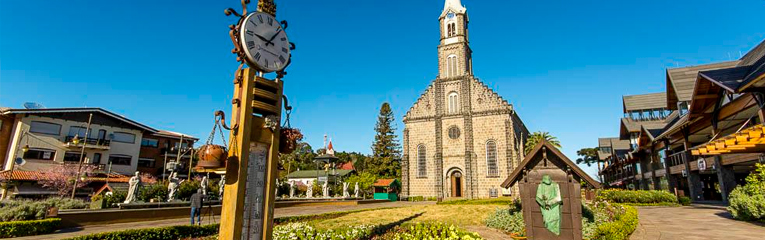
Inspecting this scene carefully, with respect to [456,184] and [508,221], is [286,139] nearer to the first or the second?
[508,221]

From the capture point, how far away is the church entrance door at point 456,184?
1668 inches

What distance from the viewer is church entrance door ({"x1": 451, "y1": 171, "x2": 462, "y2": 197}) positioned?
4238 cm

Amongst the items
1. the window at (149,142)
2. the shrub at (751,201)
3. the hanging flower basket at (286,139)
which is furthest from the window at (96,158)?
the shrub at (751,201)

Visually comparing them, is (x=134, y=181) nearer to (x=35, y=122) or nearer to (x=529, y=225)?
(x=529, y=225)

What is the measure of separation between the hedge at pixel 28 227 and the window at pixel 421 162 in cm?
3544

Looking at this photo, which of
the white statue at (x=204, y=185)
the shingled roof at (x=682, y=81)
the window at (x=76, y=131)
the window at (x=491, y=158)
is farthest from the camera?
the window at (x=491, y=158)

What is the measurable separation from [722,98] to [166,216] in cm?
3154

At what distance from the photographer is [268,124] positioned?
5.64 m

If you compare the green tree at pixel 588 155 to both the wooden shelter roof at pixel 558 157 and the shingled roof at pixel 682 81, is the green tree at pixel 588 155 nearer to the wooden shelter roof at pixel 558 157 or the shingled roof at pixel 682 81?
the shingled roof at pixel 682 81

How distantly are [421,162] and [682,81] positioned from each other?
26331mm

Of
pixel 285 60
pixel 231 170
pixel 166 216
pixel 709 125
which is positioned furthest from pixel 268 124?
pixel 709 125

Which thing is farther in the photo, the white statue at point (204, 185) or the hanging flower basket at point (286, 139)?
the white statue at point (204, 185)

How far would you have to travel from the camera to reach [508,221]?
39.4 ft

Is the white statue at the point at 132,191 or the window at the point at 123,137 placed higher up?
the window at the point at 123,137
